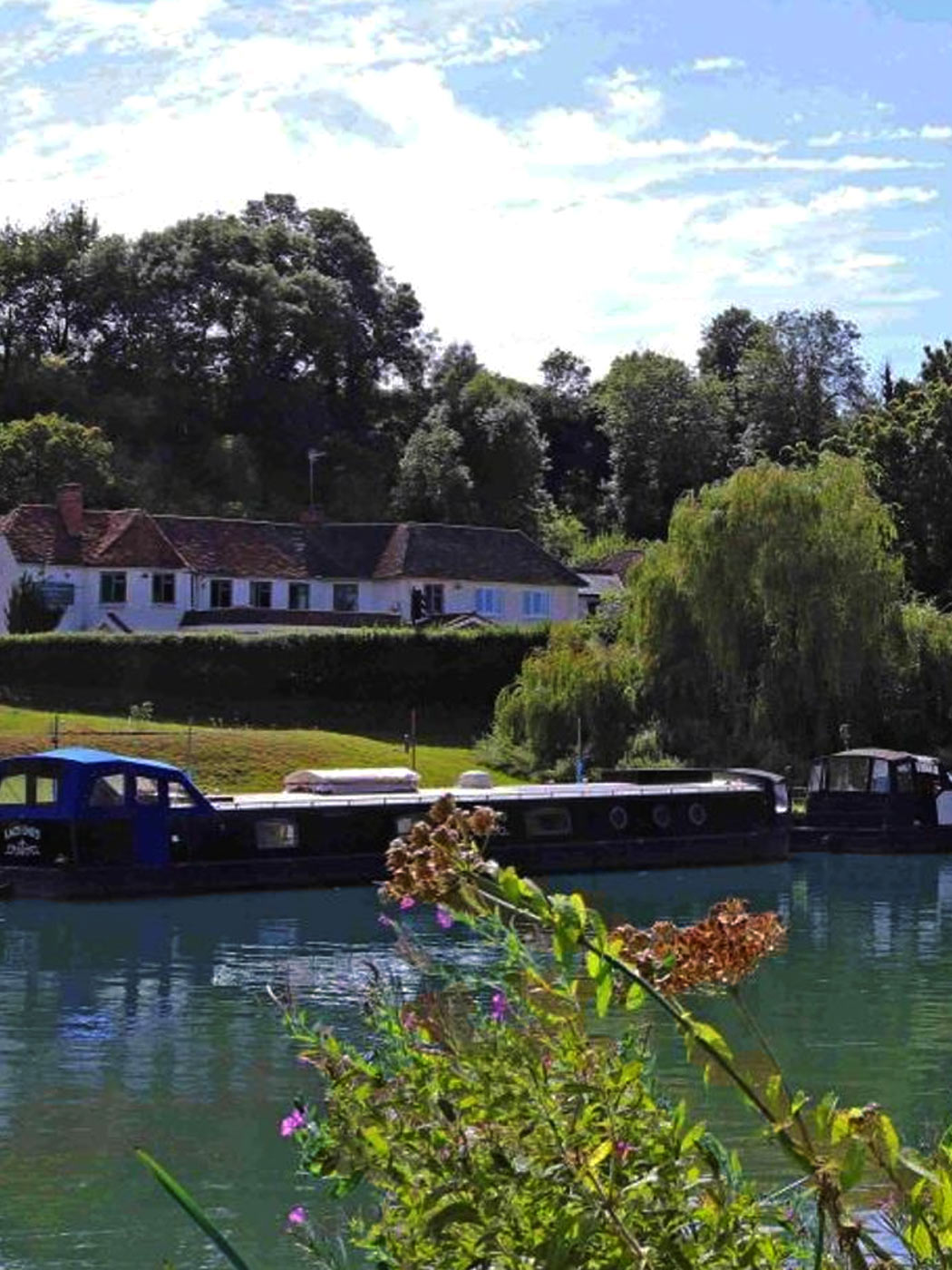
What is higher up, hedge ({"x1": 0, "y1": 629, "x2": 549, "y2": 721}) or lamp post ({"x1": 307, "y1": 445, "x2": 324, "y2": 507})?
lamp post ({"x1": 307, "y1": 445, "x2": 324, "y2": 507})

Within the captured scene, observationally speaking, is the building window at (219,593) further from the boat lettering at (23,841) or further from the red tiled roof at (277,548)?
the boat lettering at (23,841)

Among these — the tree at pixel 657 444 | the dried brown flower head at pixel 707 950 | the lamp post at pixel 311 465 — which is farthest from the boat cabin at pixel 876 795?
the tree at pixel 657 444

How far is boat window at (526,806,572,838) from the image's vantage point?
48062 mm

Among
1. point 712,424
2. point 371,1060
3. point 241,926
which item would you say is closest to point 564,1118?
point 371,1060

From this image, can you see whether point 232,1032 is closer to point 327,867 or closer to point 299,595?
point 327,867

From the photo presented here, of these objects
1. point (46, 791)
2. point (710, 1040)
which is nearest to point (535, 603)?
point (46, 791)

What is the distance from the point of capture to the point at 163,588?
80.8m

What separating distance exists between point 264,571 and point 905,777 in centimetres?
3612

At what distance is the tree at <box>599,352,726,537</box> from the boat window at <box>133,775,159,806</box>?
76.6 meters

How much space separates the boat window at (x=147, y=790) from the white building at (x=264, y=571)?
118 feet

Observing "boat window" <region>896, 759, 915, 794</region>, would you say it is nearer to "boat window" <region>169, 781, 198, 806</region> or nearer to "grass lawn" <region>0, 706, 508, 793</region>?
"grass lawn" <region>0, 706, 508, 793</region>

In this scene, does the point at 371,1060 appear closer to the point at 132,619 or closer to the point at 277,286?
the point at 132,619

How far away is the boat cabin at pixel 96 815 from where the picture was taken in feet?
139

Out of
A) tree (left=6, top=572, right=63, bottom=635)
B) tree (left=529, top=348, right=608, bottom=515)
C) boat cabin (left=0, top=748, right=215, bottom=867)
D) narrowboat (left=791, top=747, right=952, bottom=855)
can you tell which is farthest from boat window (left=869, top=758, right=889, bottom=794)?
tree (left=529, top=348, right=608, bottom=515)
